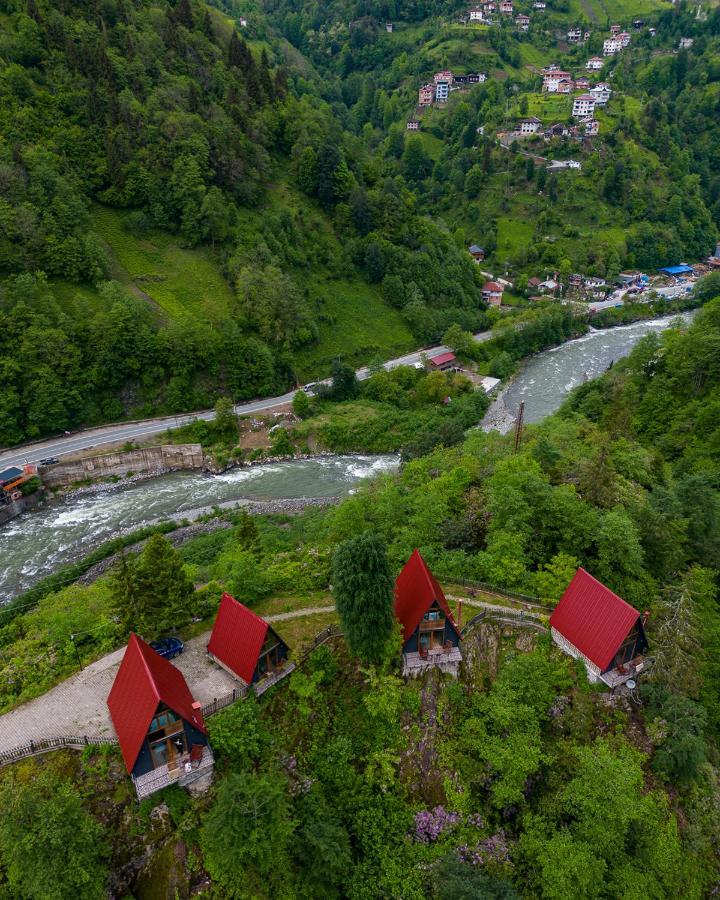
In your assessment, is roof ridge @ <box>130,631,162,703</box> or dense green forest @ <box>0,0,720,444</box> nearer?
roof ridge @ <box>130,631,162,703</box>

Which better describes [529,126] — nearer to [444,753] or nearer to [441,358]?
[441,358]

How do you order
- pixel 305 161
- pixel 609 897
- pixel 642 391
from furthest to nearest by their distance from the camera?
pixel 305 161 < pixel 642 391 < pixel 609 897

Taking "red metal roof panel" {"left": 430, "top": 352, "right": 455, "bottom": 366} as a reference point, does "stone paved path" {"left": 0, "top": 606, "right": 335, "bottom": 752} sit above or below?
below

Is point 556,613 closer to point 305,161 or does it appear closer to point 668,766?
point 668,766

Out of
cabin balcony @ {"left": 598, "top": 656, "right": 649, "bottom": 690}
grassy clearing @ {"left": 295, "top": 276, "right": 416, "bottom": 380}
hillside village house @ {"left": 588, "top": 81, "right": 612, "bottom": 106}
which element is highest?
hillside village house @ {"left": 588, "top": 81, "right": 612, "bottom": 106}

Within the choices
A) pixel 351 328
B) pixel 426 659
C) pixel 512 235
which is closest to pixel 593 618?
pixel 426 659

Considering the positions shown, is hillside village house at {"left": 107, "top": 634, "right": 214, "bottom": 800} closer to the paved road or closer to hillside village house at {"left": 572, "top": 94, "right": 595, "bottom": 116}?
the paved road

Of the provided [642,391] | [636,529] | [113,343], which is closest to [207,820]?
[636,529]

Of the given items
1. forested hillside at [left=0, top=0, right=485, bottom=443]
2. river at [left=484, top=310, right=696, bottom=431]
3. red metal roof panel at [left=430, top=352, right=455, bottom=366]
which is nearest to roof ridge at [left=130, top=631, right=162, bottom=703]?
forested hillside at [left=0, top=0, right=485, bottom=443]
